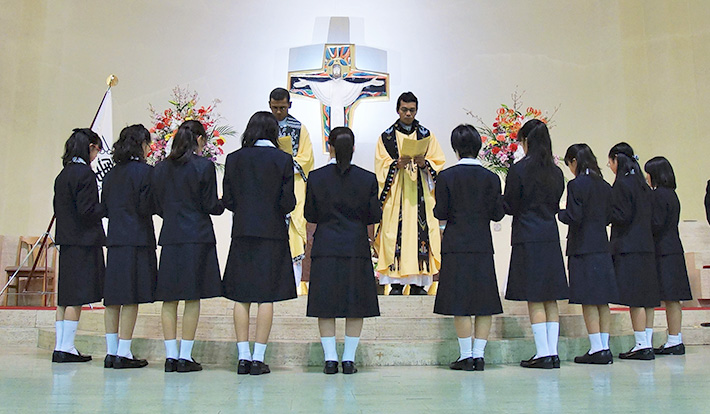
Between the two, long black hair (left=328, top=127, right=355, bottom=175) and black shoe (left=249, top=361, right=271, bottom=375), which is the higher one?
long black hair (left=328, top=127, right=355, bottom=175)

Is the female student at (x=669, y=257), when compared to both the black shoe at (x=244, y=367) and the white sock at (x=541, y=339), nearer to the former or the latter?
the white sock at (x=541, y=339)

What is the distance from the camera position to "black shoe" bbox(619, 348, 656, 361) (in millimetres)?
5207

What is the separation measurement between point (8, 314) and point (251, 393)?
4.73 m

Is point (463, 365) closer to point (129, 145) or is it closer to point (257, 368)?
point (257, 368)

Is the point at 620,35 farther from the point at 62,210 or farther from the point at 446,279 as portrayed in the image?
the point at 62,210

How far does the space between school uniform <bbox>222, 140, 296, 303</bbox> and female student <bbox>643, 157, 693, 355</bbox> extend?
324 centimetres

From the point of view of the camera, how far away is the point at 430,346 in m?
4.77

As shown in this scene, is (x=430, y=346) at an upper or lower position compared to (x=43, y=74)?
lower

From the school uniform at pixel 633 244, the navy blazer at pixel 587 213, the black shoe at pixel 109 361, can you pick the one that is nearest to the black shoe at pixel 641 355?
the school uniform at pixel 633 244

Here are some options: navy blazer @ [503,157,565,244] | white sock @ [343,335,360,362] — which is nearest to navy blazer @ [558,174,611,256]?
navy blazer @ [503,157,565,244]

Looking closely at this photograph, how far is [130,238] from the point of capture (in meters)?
4.67

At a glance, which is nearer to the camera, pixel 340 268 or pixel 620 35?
pixel 340 268

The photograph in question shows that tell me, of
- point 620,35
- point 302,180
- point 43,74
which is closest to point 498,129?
point 302,180

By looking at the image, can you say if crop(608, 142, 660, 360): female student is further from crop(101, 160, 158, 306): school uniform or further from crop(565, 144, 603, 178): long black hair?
crop(101, 160, 158, 306): school uniform
